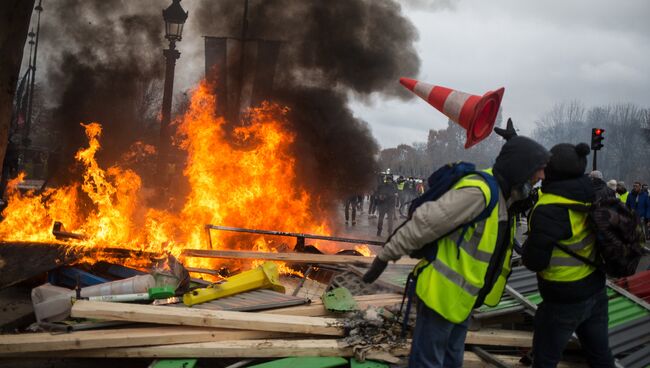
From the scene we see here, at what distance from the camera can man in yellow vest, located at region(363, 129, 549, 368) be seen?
2.74 metres

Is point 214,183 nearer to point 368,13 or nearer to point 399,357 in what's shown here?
point 399,357

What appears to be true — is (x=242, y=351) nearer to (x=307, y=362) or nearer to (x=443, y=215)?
(x=307, y=362)

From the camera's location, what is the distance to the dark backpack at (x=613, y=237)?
325cm

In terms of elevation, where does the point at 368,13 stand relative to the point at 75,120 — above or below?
above

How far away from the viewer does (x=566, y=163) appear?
3318 millimetres

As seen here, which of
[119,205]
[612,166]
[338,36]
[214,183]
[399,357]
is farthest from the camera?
[612,166]

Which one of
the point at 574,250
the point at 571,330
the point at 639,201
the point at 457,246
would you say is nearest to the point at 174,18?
the point at 457,246

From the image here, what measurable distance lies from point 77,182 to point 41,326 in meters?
6.44

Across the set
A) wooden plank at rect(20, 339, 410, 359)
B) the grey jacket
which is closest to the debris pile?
wooden plank at rect(20, 339, 410, 359)

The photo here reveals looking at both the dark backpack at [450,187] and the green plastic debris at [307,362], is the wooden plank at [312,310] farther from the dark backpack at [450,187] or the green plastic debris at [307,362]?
the dark backpack at [450,187]

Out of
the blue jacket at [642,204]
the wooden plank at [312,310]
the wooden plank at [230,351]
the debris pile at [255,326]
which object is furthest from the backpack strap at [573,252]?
the blue jacket at [642,204]

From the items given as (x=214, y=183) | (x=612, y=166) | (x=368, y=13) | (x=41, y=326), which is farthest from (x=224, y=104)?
(x=612, y=166)

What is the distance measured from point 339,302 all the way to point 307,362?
82 cm

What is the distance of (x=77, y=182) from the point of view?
390 inches
